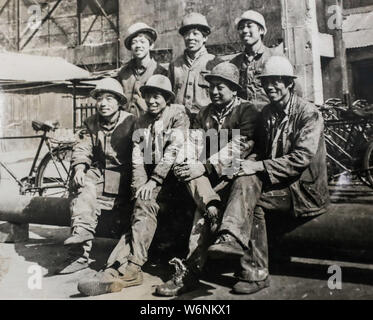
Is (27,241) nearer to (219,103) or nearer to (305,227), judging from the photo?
(219,103)

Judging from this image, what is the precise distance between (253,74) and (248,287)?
97.0 inches

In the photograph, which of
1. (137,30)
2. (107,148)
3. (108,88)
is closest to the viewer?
(108,88)

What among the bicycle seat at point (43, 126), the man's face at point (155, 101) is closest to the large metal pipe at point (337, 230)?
the man's face at point (155, 101)

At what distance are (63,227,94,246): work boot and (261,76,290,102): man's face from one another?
7.01 feet

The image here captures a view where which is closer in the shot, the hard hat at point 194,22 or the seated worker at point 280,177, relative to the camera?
the seated worker at point 280,177

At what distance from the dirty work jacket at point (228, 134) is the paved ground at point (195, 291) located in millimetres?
963

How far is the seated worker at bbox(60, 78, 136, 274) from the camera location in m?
4.14

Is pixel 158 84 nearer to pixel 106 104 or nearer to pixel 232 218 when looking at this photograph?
pixel 106 104

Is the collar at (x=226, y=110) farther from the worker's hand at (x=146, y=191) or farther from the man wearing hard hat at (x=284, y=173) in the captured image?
the worker's hand at (x=146, y=191)

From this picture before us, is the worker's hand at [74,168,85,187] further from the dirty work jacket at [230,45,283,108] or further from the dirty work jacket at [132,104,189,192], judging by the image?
the dirty work jacket at [230,45,283,108]

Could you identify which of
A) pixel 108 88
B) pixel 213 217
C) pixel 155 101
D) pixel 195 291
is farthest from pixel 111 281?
pixel 108 88

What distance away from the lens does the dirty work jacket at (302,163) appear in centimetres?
336

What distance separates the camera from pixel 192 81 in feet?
15.9

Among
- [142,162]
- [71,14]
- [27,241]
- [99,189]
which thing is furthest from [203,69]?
[71,14]
